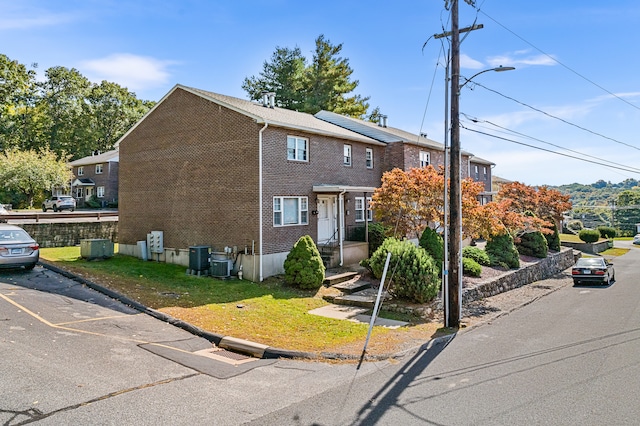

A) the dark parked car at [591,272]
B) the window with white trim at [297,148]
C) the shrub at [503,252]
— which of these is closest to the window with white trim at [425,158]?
the shrub at [503,252]

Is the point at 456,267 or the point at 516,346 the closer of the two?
the point at 516,346

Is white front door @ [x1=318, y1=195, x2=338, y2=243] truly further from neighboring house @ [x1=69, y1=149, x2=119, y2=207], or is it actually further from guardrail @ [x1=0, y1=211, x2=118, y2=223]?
neighboring house @ [x1=69, y1=149, x2=119, y2=207]

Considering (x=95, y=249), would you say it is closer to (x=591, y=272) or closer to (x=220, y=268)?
(x=220, y=268)

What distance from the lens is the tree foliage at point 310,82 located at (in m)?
48.0

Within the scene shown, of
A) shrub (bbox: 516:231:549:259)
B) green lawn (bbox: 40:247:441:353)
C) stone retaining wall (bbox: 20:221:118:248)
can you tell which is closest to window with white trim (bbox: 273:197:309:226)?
green lawn (bbox: 40:247:441:353)

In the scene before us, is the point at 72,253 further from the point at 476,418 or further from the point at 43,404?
the point at 476,418

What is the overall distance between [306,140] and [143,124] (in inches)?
360

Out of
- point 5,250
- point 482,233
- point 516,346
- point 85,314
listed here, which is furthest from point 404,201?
point 5,250

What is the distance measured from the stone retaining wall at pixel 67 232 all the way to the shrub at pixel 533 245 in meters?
25.6

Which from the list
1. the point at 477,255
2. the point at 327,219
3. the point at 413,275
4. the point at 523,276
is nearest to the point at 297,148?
the point at 327,219

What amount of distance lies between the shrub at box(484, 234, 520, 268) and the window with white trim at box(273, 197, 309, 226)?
10.7 m

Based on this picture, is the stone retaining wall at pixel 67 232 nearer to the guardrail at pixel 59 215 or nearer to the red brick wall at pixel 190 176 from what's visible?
the guardrail at pixel 59 215

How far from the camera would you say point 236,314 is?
41.9 ft

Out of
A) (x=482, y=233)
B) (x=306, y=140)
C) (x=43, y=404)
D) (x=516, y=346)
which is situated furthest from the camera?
(x=306, y=140)
